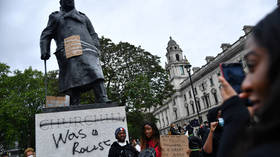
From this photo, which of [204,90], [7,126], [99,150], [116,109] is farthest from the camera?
[204,90]

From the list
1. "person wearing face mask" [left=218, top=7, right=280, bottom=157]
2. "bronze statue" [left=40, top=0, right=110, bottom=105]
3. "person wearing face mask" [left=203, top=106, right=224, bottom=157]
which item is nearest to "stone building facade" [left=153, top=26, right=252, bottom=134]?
"bronze statue" [left=40, top=0, right=110, bottom=105]

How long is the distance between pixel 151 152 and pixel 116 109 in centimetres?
184

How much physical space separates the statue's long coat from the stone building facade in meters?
25.5

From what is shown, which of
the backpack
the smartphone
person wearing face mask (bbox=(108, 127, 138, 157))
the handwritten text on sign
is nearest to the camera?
the smartphone

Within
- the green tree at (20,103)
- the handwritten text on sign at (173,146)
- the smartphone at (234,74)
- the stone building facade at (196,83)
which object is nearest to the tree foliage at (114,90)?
the green tree at (20,103)

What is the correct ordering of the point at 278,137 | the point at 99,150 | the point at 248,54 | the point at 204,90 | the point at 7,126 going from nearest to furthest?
the point at 278,137 → the point at 248,54 → the point at 99,150 → the point at 7,126 → the point at 204,90

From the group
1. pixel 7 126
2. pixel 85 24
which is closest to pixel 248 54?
pixel 85 24

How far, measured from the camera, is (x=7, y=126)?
21359 millimetres

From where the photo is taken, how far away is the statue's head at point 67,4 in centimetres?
566

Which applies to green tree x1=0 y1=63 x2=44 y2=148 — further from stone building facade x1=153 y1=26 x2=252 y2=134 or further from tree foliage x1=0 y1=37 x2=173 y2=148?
stone building facade x1=153 y1=26 x2=252 y2=134

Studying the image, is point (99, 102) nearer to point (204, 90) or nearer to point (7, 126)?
point (7, 126)

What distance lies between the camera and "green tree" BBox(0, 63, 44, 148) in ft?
69.6

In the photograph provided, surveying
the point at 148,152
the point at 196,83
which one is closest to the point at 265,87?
the point at 148,152

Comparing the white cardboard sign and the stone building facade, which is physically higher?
the stone building facade
